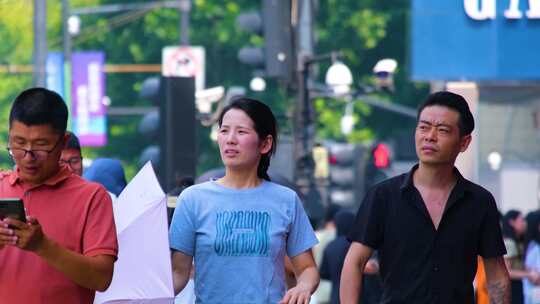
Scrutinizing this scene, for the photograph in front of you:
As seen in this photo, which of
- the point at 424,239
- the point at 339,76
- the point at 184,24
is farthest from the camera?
the point at 184,24

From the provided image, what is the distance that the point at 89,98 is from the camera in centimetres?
3934

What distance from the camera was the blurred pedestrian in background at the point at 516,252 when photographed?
51.7ft

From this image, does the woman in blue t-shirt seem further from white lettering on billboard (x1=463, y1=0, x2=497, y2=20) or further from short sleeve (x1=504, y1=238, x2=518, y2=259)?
white lettering on billboard (x1=463, y1=0, x2=497, y2=20)

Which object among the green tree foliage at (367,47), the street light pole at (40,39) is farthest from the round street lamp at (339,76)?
the green tree foliage at (367,47)

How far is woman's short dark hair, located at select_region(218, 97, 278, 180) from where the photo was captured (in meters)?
6.97

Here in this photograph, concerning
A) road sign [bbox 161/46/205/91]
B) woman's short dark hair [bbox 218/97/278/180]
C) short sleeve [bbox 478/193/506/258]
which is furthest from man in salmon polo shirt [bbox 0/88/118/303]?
road sign [bbox 161/46/205/91]

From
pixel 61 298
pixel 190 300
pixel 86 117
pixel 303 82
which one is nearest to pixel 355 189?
pixel 303 82

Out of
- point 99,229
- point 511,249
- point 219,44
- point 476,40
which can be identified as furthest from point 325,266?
point 219,44

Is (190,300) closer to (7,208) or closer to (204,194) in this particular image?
(204,194)

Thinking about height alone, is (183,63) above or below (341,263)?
above

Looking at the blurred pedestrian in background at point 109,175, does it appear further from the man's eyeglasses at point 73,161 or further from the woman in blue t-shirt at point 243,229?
the woman in blue t-shirt at point 243,229

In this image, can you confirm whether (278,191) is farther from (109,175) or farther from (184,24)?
(184,24)

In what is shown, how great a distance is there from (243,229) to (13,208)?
4.86ft

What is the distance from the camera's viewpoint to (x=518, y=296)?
15922 mm
